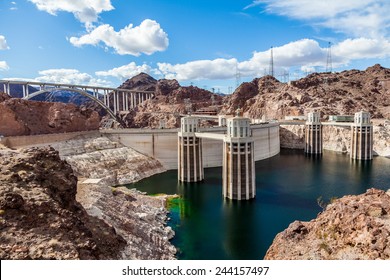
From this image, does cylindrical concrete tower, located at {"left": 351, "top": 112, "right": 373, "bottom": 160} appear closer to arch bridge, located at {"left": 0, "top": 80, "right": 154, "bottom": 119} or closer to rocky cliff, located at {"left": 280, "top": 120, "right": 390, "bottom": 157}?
rocky cliff, located at {"left": 280, "top": 120, "right": 390, "bottom": 157}

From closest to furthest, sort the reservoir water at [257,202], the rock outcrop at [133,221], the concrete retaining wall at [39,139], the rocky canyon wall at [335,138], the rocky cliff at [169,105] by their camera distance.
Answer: the rock outcrop at [133,221]
the reservoir water at [257,202]
the concrete retaining wall at [39,139]
the rocky canyon wall at [335,138]
the rocky cliff at [169,105]

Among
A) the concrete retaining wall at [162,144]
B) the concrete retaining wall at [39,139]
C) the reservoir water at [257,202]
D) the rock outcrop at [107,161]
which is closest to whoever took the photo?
the reservoir water at [257,202]

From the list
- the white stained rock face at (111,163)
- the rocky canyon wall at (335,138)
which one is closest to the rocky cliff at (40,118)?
the white stained rock face at (111,163)

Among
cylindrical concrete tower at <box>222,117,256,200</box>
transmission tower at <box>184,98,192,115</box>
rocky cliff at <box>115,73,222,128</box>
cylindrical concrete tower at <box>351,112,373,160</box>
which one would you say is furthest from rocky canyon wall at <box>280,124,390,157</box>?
cylindrical concrete tower at <box>222,117,256,200</box>

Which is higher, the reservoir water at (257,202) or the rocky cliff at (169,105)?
the rocky cliff at (169,105)

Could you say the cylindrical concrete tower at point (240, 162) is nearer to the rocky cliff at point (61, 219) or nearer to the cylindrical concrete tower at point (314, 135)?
the rocky cliff at point (61, 219)

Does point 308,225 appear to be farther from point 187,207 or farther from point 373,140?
point 373,140
